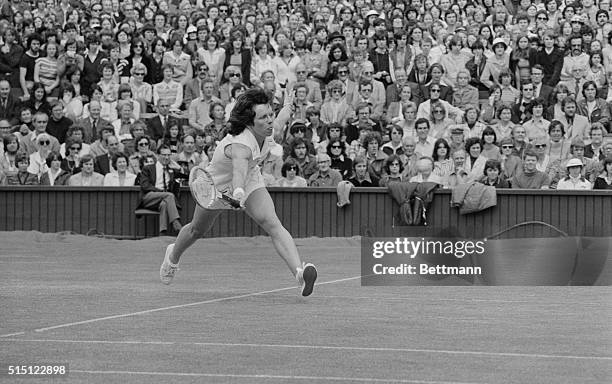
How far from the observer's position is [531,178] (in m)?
19.3

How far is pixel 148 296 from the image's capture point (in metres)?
11.2

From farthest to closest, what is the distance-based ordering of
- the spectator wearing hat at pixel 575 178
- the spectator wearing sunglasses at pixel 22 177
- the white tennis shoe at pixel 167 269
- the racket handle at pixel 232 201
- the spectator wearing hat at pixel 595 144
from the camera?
the spectator wearing sunglasses at pixel 22 177 → the spectator wearing hat at pixel 595 144 → the spectator wearing hat at pixel 575 178 → the white tennis shoe at pixel 167 269 → the racket handle at pixel 232 201

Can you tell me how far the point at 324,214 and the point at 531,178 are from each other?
312cm

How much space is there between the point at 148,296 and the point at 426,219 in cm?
842

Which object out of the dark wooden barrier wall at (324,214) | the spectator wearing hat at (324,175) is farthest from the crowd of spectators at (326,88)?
the dark wooden barrier wall at (324,214)

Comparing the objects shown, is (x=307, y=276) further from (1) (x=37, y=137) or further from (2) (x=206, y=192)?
(1) (x=37, y=137)

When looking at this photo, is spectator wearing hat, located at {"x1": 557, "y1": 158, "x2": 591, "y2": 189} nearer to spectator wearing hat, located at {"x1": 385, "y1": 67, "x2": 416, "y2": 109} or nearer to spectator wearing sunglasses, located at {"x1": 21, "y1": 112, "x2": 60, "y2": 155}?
spectator wearing hat, located at {"x1": 385, "y1": 67, "x2": 416, "y2": 109}

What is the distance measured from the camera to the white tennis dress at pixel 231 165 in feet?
35.1

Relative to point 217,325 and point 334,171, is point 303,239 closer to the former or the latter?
point 334,171

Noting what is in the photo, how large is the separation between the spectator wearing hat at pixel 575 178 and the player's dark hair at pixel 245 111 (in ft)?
30.6

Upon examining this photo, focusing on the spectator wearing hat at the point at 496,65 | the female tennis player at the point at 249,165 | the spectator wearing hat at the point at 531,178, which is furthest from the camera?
the spectator wearing hat at the point at 496,65

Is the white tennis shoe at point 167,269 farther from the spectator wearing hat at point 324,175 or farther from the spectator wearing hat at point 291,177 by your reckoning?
the spectator wearing hat at point 324,175

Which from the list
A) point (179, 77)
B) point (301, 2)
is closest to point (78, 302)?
point (179, 77)

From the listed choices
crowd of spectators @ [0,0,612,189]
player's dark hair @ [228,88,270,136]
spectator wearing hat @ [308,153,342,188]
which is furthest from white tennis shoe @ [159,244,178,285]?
spectator wearing hat @ [308,153,342,188]
